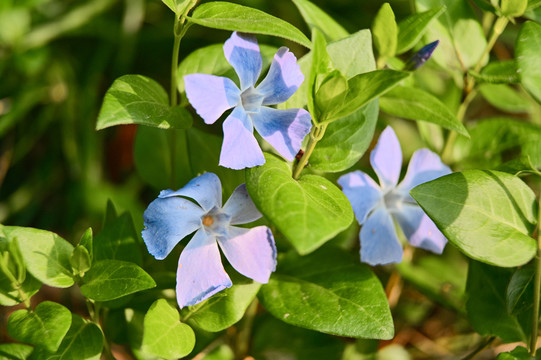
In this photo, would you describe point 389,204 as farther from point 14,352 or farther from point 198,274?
point 14,352

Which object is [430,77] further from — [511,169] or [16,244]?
[16,244]

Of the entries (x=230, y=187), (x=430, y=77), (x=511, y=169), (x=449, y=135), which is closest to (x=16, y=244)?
(x=230, y=187)

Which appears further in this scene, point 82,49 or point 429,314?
point 82,49

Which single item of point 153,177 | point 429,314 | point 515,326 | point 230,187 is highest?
point 230,187

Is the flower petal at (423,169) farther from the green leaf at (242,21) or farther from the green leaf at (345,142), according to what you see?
the green leaf at (242,21)

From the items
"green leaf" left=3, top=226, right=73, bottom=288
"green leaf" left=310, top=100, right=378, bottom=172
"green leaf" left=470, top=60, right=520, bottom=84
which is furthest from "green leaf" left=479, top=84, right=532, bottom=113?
"green leaf" left=3, top=226, right=73, bottom=288

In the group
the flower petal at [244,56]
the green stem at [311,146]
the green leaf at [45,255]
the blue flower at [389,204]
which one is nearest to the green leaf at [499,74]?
the blue flower at [389,204]
